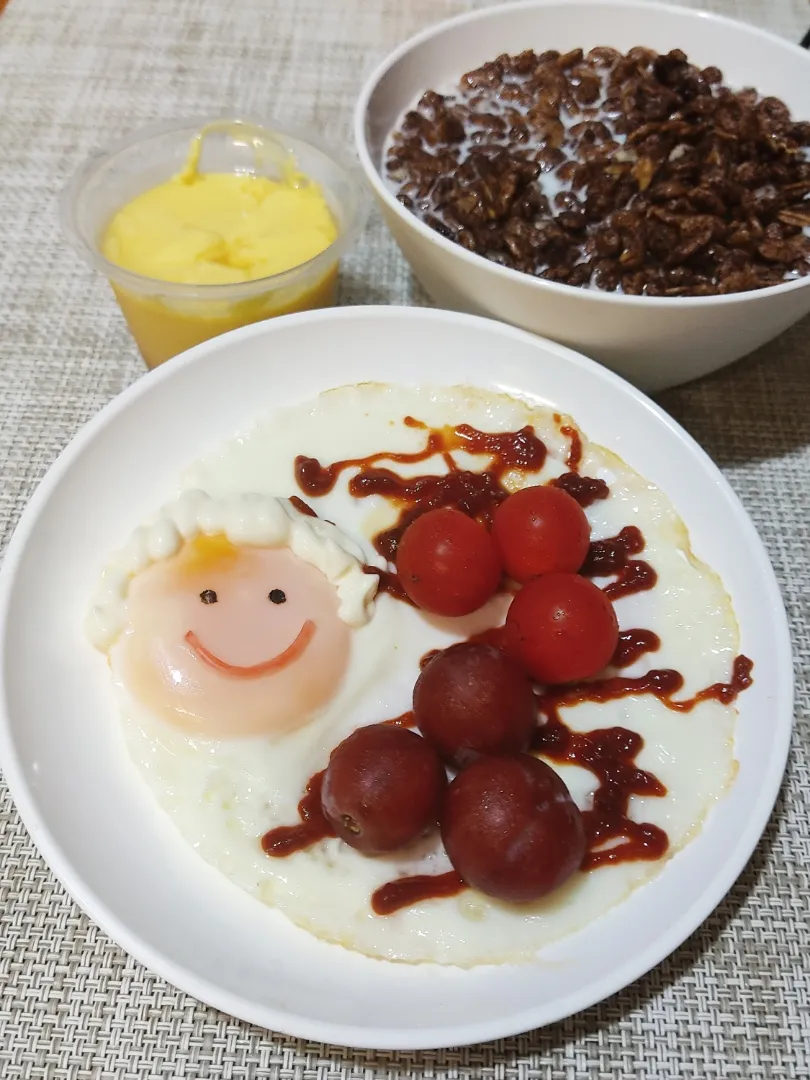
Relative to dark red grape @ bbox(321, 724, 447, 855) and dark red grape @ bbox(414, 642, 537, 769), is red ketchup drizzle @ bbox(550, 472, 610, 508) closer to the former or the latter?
dark red grape @ bbox(414, 642, 537, 769)

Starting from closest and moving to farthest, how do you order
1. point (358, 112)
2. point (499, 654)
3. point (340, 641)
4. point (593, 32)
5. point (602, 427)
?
1. point (499, 654)
2. point (340, 641)
3. point (602, 427)
4. point (358, 112)
5. point (593, 32)

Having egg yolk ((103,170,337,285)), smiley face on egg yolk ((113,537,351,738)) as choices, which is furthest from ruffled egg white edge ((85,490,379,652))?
egg yolk ((103,170,337,285))

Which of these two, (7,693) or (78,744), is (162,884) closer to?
(78,744)

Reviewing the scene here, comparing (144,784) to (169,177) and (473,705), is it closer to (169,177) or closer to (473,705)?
(473,705)

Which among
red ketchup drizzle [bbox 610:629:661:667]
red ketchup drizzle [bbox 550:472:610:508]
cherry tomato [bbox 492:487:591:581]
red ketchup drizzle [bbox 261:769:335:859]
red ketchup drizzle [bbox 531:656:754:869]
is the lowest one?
red ketchup drizzle [bbox 261:769:335:859]

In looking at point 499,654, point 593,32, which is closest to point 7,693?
A: point 499,654

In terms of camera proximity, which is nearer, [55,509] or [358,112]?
[55,509]
